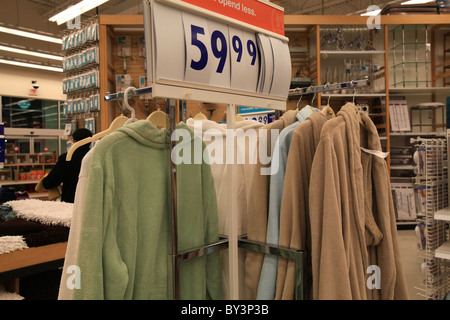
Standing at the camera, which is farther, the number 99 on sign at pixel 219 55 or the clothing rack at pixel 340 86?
the clothing rack at pixel 340 86

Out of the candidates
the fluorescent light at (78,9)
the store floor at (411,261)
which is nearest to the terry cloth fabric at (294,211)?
the store floor at (411,261)

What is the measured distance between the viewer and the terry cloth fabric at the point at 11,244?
1831 mm

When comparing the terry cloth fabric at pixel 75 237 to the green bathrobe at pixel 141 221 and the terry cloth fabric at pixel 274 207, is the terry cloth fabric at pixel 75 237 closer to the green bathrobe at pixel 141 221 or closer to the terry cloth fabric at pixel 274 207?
the green bathrobe at pixel 141 221

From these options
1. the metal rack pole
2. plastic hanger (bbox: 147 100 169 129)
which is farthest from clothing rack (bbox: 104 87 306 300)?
plastic hanger (bbox: 147 100 169 129)

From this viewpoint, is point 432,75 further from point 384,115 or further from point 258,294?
point 258,294

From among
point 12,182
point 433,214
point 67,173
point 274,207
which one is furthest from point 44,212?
point 12,182

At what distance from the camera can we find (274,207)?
1430 millimetres

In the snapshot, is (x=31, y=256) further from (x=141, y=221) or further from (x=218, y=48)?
(x=218, y=48)

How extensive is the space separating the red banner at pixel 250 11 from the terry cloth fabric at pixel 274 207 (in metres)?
0.43

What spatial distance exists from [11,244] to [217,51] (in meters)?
1.59

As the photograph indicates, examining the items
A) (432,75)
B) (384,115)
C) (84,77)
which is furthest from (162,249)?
(432,75)

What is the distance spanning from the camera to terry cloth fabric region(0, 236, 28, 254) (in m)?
1.83

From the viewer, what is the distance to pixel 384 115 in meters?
5.24

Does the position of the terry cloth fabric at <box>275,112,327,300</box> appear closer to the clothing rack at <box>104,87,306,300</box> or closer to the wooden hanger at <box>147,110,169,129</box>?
the clothing rack at <box>104,87,306,300</box>
